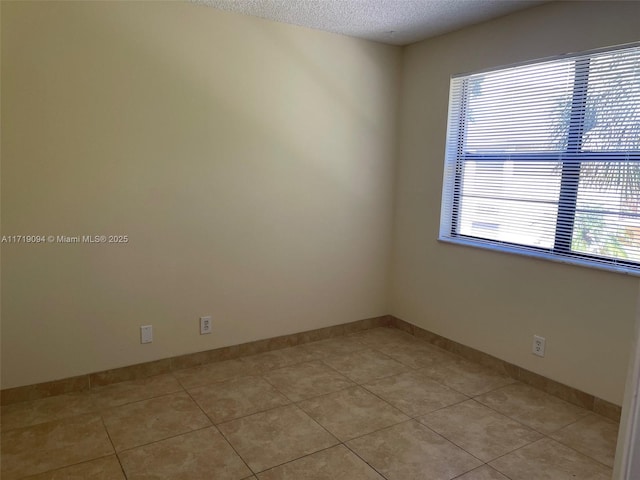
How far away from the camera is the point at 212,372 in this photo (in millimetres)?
3158

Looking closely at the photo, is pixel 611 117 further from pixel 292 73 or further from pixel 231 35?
pixel 231 35

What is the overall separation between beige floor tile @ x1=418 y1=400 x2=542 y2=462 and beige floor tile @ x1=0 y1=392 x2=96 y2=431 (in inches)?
78.0

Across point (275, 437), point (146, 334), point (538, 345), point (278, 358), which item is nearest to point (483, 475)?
point (275, 437)

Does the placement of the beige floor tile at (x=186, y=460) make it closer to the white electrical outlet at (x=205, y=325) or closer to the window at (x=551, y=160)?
the white electrical outlet at (x=205, y=325)

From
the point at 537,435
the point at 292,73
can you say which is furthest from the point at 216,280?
the point at 537,435

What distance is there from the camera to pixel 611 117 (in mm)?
2604

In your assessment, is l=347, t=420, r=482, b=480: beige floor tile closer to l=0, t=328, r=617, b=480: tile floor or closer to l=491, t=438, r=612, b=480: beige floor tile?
l=0, t=328, r=617, b=480: tile floor

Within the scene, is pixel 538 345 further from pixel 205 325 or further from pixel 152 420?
pixel 152 420

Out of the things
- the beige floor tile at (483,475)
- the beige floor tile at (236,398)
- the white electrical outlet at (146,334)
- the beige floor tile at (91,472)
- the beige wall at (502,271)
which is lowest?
the beige floor tile at (91,472)

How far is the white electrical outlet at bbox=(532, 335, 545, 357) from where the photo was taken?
9.86ft

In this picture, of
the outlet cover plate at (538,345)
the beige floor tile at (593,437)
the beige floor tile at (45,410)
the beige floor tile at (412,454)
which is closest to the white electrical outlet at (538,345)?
the outlet cover plate at (538,345)

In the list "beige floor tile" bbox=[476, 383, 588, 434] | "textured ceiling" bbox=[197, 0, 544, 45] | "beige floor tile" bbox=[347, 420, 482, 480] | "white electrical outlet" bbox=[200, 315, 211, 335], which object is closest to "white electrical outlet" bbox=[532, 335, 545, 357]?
"beige floor tile" bbox=[476, 383, 588, 434]

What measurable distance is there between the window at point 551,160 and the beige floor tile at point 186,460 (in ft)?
7.38

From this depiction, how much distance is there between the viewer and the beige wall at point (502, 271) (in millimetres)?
2645
